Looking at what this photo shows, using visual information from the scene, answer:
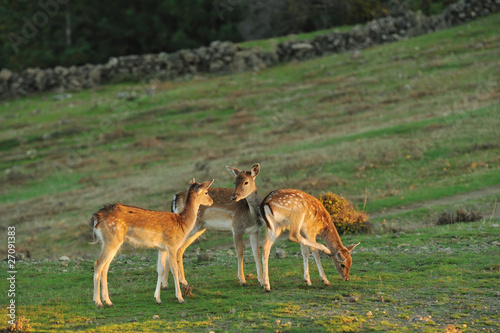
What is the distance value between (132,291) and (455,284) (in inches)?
245

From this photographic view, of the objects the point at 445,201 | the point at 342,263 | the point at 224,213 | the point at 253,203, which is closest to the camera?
the point at 342,263

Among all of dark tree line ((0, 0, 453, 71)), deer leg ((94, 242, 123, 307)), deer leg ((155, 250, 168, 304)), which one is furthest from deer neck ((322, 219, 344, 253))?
dark tree line ((0, 0, 453, 71))

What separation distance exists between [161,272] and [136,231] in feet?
3.17

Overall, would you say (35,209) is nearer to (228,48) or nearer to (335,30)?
(228,48)

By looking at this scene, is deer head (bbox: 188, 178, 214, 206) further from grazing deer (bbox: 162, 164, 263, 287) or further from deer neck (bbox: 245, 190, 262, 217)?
deer neck (bbox: 245, 190, 262, 217)

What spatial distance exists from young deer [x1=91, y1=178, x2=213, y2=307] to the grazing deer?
627 millimetres

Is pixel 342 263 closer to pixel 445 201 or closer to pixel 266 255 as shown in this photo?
pixel 266 255

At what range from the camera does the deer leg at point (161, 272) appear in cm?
1153

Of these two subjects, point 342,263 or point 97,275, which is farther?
point 342,263

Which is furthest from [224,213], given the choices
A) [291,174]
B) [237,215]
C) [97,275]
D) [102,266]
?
[291,174]

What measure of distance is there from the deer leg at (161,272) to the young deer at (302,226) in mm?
1908

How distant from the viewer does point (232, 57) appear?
184 ft

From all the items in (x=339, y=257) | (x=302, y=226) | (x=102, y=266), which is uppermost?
(x=302, y=226)

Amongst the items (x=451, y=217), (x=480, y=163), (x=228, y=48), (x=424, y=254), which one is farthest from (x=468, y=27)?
(x=424, y=254)
